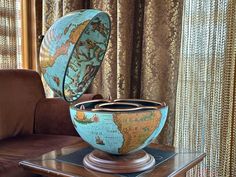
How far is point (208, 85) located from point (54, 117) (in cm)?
104

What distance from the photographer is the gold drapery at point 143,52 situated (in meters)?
1.88

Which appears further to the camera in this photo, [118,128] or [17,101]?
[17,101]

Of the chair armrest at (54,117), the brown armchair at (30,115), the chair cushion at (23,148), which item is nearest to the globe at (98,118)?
the chair cushion at (23,148)

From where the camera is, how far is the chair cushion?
137cm

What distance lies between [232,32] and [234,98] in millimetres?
389

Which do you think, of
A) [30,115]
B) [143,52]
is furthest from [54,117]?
[143,52]

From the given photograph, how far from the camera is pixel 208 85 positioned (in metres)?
1.77

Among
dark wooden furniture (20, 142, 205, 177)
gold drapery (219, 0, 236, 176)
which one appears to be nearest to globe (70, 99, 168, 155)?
dark wooden furniture (20, 142, 205, 177)

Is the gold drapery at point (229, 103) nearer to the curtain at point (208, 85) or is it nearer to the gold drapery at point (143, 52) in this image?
the curtain at point (208, 85)

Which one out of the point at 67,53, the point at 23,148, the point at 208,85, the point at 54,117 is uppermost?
the point at 67,53

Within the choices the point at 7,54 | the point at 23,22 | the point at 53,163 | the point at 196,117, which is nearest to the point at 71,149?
the point at 53,163

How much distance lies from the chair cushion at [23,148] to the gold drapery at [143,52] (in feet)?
1.86

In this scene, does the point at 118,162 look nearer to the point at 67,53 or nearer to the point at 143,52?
the point at 67,53

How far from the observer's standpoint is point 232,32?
1663mm
